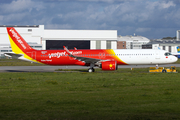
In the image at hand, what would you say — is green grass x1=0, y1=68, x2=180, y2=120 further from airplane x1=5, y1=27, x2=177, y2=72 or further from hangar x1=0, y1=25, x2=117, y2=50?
hangar x1=0, y1=25, x2=117, y2=50

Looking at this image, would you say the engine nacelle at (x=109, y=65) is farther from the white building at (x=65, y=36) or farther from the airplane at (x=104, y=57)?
the white building at (x=65, y=36)

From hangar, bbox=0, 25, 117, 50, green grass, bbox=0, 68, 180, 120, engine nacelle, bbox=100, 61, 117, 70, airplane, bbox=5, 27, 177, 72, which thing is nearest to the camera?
green grass, bbox=0, 68, 180, 120

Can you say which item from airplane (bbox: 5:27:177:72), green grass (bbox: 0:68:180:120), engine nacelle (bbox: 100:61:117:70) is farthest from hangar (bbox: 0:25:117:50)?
green grass (bbox: 0:68:180:120)

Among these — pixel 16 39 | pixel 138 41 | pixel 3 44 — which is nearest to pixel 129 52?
pixel 16 39

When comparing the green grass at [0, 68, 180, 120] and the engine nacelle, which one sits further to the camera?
the engine nacelle

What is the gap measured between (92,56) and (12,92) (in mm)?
19036

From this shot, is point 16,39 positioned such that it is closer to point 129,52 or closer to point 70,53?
point 70,53

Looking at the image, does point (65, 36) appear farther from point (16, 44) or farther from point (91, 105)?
point (91, 105)

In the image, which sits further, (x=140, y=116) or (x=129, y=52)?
(x=129, y=52)

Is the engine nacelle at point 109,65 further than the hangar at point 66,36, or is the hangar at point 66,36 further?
the hangar at point 66,36

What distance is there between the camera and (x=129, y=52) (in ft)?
113

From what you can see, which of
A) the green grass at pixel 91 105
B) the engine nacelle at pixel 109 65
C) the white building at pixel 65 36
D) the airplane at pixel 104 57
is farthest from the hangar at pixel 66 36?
the green grass at pixel 91 105

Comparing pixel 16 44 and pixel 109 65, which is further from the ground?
pixel 16 44

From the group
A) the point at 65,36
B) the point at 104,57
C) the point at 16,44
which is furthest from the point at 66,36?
the point at 104,57
